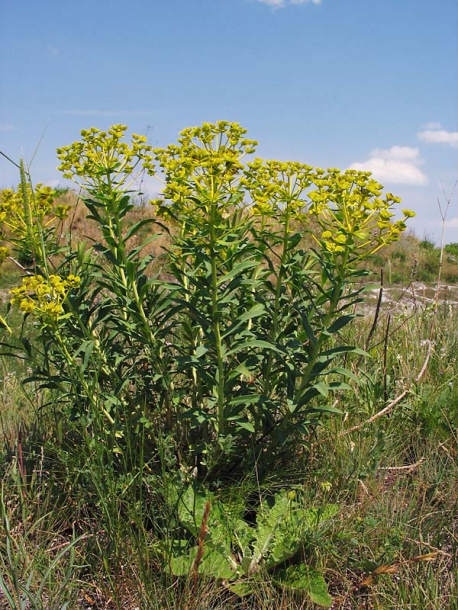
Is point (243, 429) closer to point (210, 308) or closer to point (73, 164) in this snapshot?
point (210, 308)

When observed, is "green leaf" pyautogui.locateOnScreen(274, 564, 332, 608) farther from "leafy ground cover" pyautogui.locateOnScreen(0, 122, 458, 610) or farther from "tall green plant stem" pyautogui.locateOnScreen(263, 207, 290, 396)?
"tall green plant stem" pyautogui.locateOnScreen(263, 207, 290, 396)

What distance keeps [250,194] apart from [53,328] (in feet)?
3.00

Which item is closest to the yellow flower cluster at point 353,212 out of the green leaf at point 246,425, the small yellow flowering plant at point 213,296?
the small yellow flowering plant at point 213,296

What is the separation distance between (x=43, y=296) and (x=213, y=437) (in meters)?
1.12

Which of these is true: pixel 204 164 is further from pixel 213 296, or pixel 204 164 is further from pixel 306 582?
pixel 306 582

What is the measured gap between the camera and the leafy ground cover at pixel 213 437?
7.06ft

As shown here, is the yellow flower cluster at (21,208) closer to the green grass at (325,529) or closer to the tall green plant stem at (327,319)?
the green grass at (325,529)

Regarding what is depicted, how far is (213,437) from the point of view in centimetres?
290

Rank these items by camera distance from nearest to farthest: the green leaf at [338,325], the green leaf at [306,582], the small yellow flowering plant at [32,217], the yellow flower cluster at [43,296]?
the green leaf at [306,582]
the yellow flower cluster at [43,296]
the green leaf at [338,325]
the small yellow flowering plant at [32,217]

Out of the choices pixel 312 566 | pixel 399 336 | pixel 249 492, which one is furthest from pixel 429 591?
pixel 399 336

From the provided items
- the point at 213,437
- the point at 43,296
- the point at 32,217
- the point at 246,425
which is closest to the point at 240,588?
the point at 246,425

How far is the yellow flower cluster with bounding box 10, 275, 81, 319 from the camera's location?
2.19m

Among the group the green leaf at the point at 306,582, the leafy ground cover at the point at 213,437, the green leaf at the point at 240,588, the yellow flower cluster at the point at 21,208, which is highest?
the yellow flower cluster at the point at 21,208

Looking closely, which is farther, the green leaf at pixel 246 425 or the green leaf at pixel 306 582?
the green leaf at pixel 246 425
